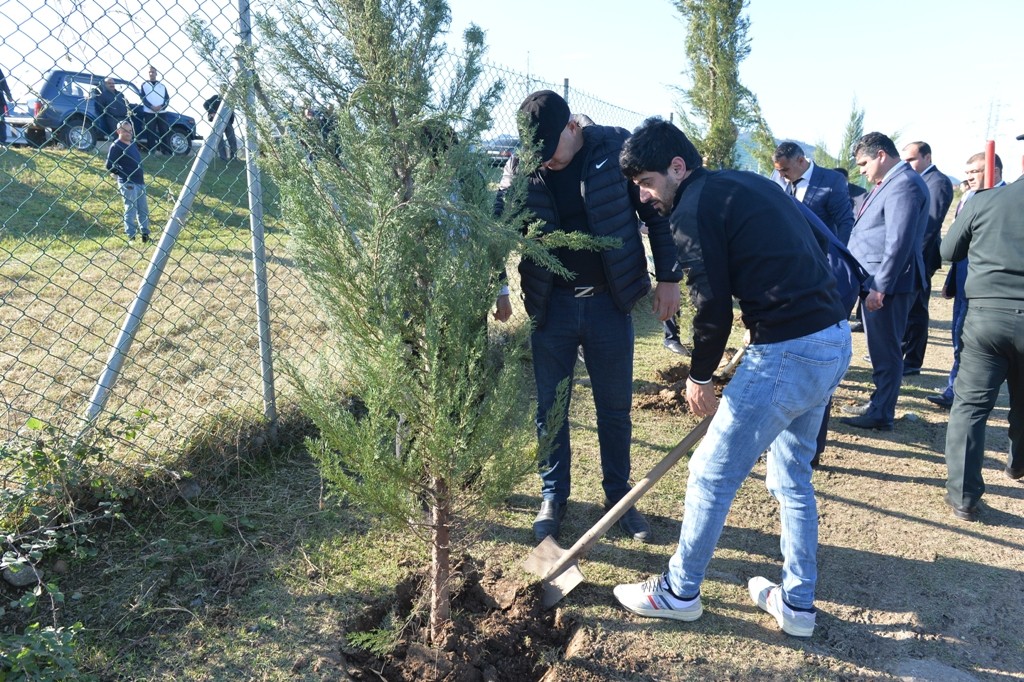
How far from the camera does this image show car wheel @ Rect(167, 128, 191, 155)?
352cm

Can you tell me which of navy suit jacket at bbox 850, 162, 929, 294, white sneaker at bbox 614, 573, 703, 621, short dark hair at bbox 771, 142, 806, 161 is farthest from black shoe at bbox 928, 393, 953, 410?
white sneaker at bbox 614, 573, 703, 621

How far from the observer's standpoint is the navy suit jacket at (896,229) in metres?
4.32

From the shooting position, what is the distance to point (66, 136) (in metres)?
3.26

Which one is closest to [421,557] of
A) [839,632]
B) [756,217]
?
[839,632]

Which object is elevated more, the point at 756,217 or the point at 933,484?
the point at 756,217

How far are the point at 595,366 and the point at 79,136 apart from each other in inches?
118

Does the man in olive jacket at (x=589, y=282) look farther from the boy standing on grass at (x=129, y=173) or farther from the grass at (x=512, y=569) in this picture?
the boy standing on grass at (x=129, y=173)

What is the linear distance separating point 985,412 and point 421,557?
3186 millimetres

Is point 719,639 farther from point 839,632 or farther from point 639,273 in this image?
point 639,273

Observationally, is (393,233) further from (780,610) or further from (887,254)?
(887,254)

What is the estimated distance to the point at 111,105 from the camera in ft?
10.5

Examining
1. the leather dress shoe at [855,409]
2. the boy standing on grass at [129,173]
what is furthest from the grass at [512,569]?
the leather dress shoe at [855,409]

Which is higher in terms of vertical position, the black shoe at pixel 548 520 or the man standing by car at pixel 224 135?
the man standing by car at pixel 224 135

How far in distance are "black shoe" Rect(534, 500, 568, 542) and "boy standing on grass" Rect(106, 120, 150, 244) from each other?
2578mm
